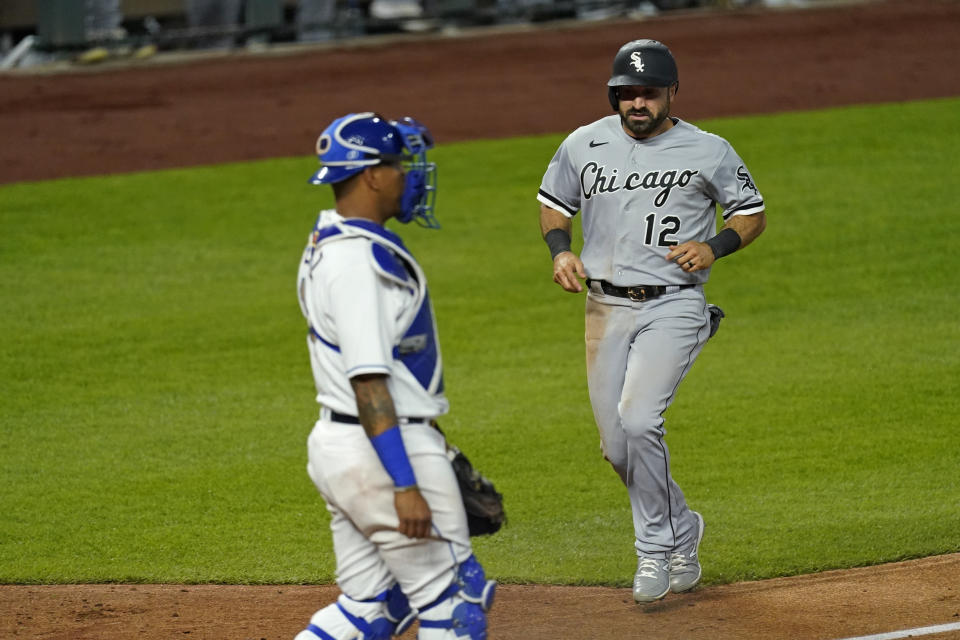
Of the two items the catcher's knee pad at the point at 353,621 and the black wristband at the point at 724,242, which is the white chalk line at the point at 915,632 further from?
the catcher's knee pad at the point at 353,621

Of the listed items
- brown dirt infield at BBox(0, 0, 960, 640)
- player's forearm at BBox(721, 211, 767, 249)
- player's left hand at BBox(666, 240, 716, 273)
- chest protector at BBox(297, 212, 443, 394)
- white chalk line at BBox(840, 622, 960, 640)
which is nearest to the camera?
chest protector at BBox(297, 212, 443, 394)

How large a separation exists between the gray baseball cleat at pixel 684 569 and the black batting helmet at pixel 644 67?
1.69m

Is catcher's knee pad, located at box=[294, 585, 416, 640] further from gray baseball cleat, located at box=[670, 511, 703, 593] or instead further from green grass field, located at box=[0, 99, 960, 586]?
green grass field, located at box=[0, 99, 960, 586]

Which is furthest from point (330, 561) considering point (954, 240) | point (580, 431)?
point (954, 240)

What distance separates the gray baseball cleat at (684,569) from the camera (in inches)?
207

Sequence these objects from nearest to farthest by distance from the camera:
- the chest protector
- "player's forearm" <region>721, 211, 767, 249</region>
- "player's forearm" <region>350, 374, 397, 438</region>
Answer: "player's forearm" <region>350, 374, 397, 438</region> < the chest protector < "player's forearm" <region>721, 211, 767, 249</region>

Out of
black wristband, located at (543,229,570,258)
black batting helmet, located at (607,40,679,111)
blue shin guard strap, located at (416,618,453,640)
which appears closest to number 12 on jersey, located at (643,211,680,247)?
black wristband, located at (543,229,570,258)

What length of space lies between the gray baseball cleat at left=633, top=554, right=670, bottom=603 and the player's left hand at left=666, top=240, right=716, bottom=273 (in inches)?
43.2

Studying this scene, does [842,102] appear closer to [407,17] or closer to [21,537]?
[407,17]

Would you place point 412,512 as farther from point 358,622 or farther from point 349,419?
point 358,622

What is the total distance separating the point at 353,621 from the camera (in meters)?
3.96

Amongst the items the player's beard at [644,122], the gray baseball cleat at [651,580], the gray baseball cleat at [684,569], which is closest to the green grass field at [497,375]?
the gray baseball cleat at [684,569]

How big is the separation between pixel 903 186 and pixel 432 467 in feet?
31.8

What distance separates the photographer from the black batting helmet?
A: 5.17 m
